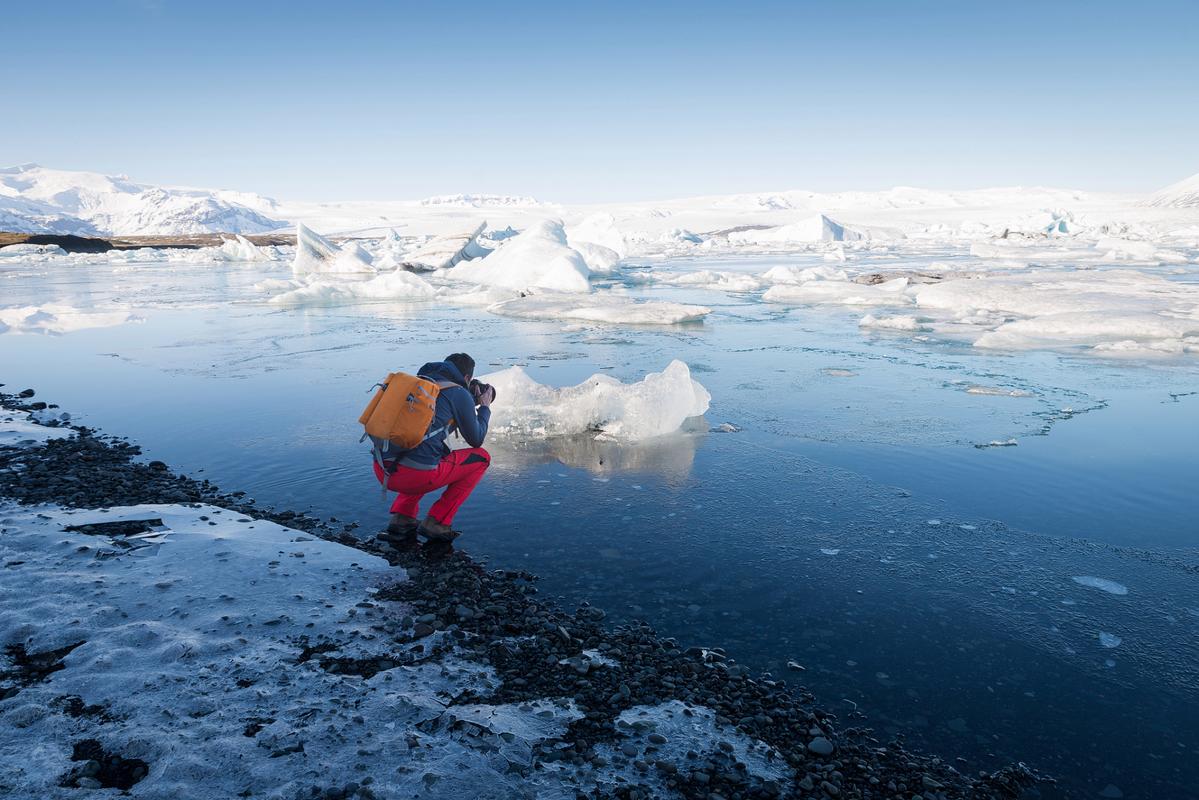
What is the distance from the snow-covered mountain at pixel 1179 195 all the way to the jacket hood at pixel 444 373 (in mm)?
149382

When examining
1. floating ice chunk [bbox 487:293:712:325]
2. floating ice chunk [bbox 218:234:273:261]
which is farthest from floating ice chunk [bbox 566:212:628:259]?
floating ice chunk [bbox 487:293:712:325]

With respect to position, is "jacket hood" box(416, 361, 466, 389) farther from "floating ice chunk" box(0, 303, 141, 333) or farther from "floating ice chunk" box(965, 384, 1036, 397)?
"floating ice chunk" box(0, 303, 141, 333)

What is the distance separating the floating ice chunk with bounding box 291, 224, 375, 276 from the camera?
3256 centimetres

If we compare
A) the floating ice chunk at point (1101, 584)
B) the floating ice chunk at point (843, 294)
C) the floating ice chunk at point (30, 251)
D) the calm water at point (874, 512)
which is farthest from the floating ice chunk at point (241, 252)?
the floating ice chunk at point (1101, 584)

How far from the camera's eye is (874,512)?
4.93 m

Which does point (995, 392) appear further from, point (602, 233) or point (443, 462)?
point (602, 233)

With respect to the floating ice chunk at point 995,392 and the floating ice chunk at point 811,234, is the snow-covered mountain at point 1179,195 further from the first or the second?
the floating ice chunk at point 995,392

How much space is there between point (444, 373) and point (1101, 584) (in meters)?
4.18

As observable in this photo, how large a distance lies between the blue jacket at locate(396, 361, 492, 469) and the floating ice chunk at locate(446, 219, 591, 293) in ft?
58.4

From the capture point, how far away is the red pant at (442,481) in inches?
176

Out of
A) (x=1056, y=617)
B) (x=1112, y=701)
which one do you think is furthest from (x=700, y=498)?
(x=1112, y=701)

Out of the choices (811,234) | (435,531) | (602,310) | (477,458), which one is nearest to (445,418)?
(477,458)

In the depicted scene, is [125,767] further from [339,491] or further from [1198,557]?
[1198,557]

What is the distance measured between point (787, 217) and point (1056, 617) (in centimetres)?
13317
